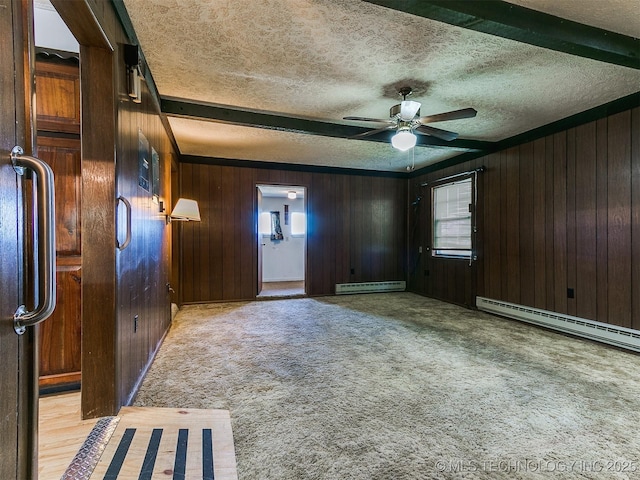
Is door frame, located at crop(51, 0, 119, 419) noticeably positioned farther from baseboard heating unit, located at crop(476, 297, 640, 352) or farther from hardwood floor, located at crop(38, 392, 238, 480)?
baseboard heating unit, located at crop(476, 297, 640, 352)

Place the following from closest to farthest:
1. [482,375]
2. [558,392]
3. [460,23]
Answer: [460,23]
[558,392]
[482,375]

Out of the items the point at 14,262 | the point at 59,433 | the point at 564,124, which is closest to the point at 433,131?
the point at 564,124

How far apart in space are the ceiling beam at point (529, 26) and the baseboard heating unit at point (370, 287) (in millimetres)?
4659

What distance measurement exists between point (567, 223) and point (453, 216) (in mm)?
1864

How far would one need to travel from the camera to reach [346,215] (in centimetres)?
604

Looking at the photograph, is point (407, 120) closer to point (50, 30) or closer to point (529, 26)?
point (529, 26)

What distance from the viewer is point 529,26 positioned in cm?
184

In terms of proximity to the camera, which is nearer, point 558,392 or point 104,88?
point 104,88

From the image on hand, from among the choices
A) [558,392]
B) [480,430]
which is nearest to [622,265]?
[558,392]

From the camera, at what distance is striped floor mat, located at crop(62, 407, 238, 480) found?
135 cm

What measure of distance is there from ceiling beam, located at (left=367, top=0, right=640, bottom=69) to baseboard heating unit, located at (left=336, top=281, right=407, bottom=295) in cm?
466

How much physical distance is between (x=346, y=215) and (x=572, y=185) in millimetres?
3491

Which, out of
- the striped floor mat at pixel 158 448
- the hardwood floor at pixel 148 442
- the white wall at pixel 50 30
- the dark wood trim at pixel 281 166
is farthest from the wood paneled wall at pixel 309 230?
the striped floor mat at pixel 158 448

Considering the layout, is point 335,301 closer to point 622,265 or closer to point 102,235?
point 622,265
